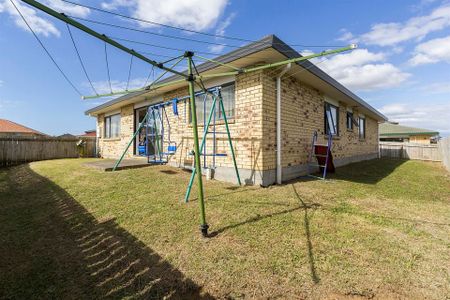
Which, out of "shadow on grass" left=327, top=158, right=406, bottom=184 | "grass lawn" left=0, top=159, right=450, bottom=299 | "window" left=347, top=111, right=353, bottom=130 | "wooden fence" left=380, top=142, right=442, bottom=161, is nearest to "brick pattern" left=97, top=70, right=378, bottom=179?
"shadow on grass" left=327, top=158, right=406, bottom=184

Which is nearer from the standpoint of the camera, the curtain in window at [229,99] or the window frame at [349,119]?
the curtain in window at [229,99]

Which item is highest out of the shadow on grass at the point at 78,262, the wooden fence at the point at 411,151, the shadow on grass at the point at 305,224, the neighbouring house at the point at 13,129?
the neighbouring house at the point at 13,129

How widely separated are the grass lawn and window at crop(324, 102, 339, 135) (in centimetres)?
470

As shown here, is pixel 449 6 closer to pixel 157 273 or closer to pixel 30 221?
pixel 157 273

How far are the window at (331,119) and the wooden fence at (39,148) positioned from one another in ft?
46.9

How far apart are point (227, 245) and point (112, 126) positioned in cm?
1282

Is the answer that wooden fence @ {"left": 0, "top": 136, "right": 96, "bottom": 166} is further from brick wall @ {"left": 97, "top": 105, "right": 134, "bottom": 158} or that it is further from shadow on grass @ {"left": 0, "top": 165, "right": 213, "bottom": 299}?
shadow on grass @ {"left": 0, "top": 165, "right": 213, "bottom": 299}

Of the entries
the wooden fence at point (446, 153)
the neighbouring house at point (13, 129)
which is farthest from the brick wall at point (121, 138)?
the neighbouring house at point (13, 129)

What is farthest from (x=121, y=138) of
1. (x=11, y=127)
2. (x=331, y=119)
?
(x=11, y=127)

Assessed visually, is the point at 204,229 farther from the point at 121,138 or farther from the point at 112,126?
the point at 112,126

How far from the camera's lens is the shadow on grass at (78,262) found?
7.50ft

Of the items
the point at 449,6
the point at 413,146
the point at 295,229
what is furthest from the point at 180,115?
the point at 413,146

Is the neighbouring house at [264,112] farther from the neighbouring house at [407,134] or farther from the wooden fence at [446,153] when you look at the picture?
the neighbouring house at [407,134]

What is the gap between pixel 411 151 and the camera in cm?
1906
